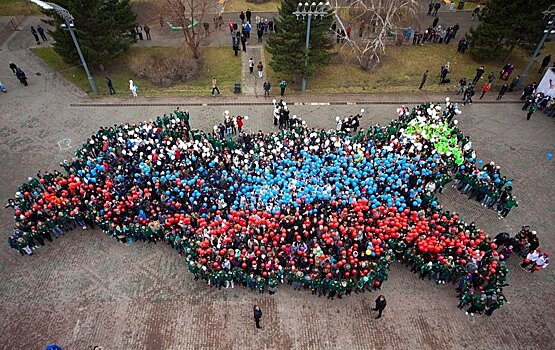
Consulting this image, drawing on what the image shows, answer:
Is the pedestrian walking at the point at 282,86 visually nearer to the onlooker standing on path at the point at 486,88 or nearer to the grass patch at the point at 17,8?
the onlooker standing on path at the point at 486,88

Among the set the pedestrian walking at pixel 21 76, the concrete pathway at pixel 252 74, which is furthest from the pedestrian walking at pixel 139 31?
the pedestrian walking at pixel 21 76

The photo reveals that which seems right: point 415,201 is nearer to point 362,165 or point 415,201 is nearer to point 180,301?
point 362,165

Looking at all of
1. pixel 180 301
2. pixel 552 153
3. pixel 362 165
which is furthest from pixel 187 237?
pixel 552 153

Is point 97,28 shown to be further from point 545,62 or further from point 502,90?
point 545,62

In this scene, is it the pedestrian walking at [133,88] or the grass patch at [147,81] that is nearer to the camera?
the pedestrian walking at [133,88]

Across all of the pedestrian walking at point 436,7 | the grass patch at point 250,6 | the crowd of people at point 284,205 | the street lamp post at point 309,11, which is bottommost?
the crowd of people at point 284,205

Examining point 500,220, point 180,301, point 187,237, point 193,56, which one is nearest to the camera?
point 180,301

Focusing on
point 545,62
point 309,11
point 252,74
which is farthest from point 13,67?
point 545,62
